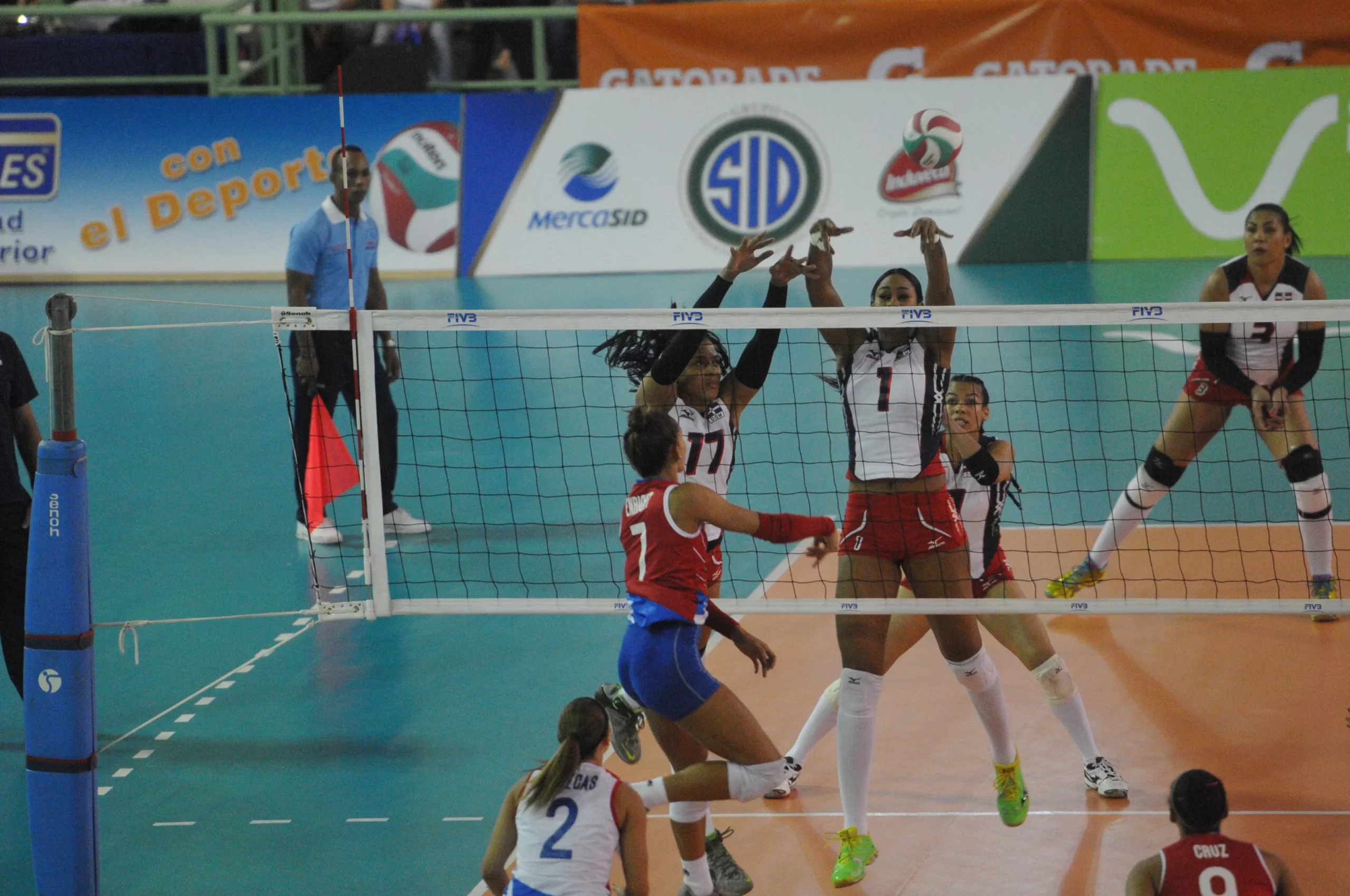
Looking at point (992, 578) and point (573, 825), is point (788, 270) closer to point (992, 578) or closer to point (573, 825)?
point (992, 578)

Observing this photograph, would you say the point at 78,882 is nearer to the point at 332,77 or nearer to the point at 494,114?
the point at 494,114

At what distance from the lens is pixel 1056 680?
5223 mm

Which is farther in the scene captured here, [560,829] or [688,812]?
[688,812]

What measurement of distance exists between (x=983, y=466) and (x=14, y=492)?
3922 millimetres

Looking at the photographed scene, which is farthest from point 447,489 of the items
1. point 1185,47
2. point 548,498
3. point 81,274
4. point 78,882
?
point 1185,47

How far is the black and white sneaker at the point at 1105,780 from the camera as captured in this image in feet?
17.2

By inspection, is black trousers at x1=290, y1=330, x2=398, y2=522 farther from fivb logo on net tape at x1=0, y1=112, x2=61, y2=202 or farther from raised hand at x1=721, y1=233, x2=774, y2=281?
fivb logo on net tape at x1=0, y1=112, x2=61, y2=202

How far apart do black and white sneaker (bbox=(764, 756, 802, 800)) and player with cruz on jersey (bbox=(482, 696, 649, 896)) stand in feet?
4.96

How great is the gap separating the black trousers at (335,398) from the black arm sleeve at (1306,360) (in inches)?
194

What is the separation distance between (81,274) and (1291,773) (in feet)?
52.4

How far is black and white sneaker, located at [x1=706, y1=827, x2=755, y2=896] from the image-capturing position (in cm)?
466

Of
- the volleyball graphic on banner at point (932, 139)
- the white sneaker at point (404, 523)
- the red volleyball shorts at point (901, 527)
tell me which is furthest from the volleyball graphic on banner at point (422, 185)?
the red volleyball shorts at point (901, 527)

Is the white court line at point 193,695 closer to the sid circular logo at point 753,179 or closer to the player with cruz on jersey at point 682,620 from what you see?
the player with cruz on jersey at point 682,620

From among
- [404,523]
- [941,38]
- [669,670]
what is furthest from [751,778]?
[941,38]
